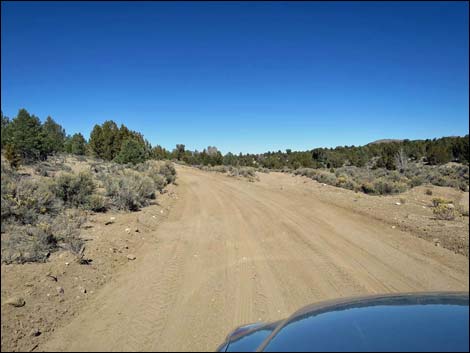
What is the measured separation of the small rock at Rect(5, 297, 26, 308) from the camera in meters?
3.90

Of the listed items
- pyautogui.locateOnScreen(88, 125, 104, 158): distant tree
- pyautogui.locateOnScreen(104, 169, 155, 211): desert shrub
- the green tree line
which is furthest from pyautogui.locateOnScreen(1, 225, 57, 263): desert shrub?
pyautogui.locateOnScreen(88, 125, 104, 158): distant tree

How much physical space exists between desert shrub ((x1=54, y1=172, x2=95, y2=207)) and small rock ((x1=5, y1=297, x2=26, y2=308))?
21.2 feet

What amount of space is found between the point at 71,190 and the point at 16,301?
6.95 m

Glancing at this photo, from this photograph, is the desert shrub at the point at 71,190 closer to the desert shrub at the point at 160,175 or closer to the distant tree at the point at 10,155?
the distant tree at the point at 10,155

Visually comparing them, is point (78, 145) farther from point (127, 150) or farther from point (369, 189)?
point (369, 189)

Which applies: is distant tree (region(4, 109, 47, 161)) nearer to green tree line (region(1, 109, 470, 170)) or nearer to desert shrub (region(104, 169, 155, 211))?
green tree line (region(1, 109, 470, 170))

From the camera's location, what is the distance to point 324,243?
26.0 feet

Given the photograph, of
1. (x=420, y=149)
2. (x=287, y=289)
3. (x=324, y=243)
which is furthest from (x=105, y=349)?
(x=420, y=149)

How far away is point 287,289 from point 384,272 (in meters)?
1.95

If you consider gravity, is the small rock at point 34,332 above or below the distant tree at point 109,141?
below

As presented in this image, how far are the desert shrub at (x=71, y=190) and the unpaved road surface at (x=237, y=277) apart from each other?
113 inches

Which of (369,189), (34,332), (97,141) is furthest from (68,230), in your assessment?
(97,141)

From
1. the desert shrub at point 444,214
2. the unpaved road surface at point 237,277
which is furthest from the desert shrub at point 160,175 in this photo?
the desert shrub at point 444,214

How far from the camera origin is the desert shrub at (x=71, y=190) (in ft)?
33.1
